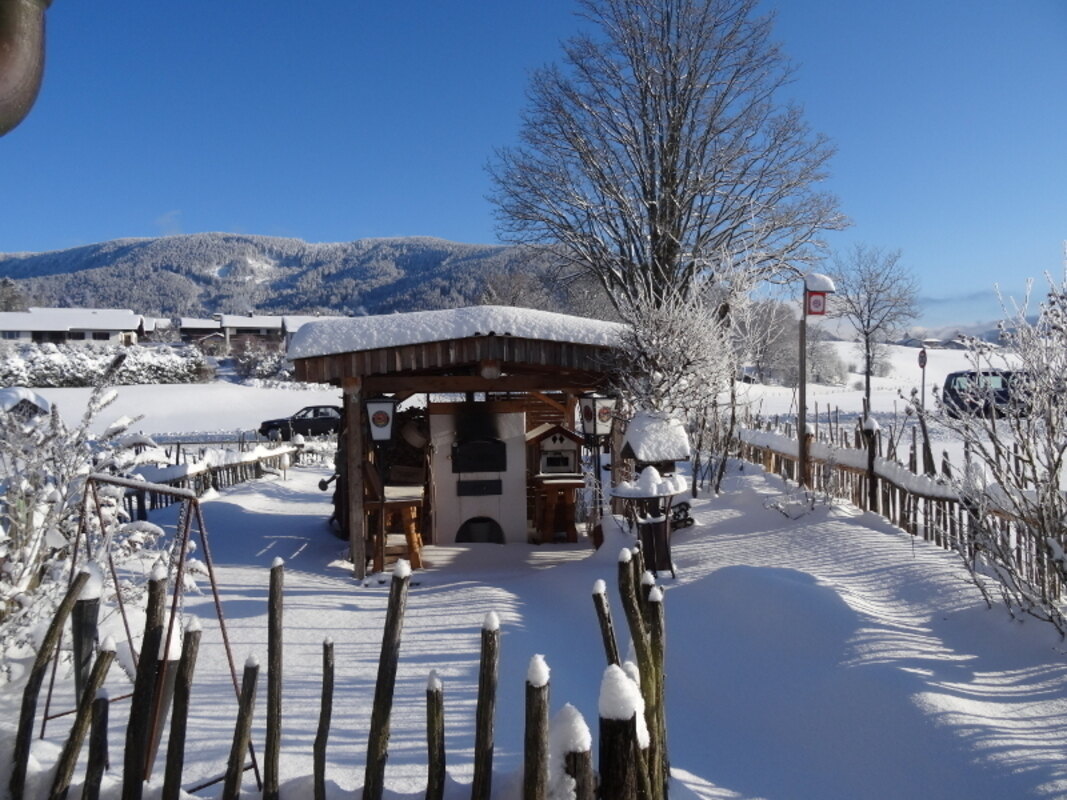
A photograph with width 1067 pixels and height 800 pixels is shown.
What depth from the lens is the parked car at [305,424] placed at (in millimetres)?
26281

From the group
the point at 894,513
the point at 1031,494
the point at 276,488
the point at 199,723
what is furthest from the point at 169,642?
the point at 276,488

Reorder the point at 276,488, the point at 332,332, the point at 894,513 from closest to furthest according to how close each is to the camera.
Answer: the point at 894,513 < the point at 332,332 < the point at 276,488

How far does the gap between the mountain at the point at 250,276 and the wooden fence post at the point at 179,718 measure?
276 ft

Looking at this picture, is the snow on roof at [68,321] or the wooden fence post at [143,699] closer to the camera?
the wooden fence post at [143,699]

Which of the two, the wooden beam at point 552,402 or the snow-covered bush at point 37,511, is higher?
the wooden beam at point 552,402

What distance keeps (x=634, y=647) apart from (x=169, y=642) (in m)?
1.77

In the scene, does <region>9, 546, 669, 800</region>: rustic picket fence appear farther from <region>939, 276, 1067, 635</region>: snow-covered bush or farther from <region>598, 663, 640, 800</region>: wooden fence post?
<region>939, 276, 1067, 635</region>: snow-covered bush

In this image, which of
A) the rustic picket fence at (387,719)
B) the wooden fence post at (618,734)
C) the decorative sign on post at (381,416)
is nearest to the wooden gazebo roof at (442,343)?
the decorative sign on post at (381,416)

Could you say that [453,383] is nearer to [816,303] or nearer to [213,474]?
[816,303]

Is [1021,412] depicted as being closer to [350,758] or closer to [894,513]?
[894,513]

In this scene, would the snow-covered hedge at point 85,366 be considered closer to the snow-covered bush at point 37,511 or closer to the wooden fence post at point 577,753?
the snow-covered bush at point 37,511

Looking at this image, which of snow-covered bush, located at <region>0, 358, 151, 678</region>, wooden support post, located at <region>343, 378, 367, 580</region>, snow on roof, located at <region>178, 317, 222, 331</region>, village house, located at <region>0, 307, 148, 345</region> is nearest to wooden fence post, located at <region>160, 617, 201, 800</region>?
snow-covered bush, located at <region>0, 358, 151, 678</region>

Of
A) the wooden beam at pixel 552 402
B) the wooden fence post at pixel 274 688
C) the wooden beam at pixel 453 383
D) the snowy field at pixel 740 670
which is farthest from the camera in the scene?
the wooden beam at pixel 552 402

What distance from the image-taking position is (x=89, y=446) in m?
5.36
